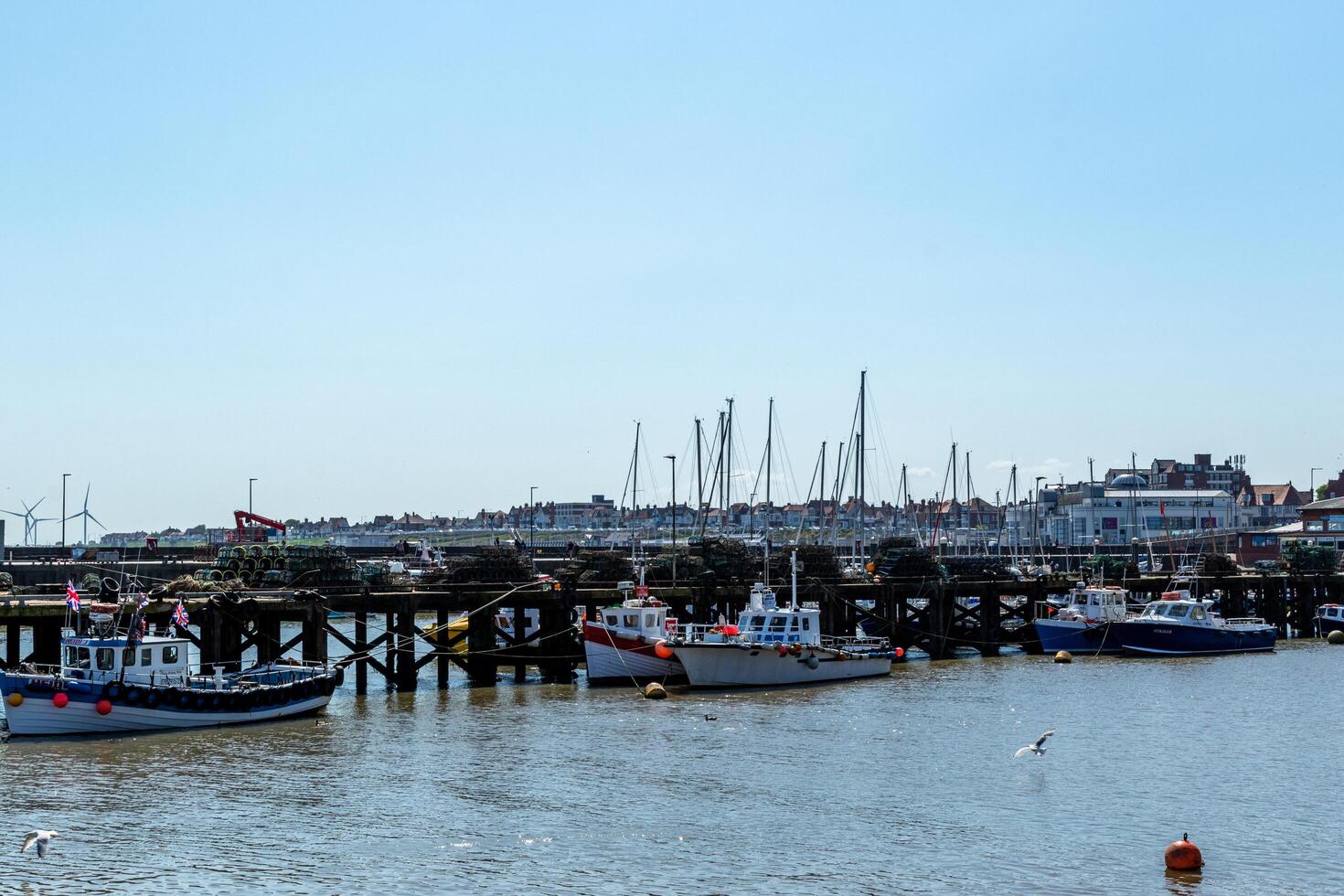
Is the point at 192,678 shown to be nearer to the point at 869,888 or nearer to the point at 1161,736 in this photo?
the point at 869,888

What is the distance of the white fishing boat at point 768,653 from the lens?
59062 millimetres

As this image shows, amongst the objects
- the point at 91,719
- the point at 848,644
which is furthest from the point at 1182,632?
the point at 91,719

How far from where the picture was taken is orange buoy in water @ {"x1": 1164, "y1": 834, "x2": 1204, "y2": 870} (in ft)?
98.0

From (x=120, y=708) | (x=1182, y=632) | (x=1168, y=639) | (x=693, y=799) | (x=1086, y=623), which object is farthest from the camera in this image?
(x=1086, y=623)

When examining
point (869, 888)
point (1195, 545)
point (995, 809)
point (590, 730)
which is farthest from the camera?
point (1195, 545)

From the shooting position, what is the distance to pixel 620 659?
2370 inches

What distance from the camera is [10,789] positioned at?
37438 mm

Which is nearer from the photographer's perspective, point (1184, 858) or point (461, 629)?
point (1184, 858)

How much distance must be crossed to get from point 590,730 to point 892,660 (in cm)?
2768

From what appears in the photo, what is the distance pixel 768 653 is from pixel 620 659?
20.6 feet

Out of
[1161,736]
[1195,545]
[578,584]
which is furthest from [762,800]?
[1195,545]

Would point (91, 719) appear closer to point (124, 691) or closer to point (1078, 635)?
point (124, 691)

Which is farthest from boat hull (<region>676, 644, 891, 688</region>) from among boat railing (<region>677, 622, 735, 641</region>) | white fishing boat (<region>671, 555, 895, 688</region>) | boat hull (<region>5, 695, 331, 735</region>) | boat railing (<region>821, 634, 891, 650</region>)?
boat hull (<region>5, 695, 331, 735</region>)

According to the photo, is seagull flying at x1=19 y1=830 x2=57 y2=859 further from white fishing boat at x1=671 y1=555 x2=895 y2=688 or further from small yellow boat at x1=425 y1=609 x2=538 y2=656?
white fishing boat at x1=671 y1=555 x2=895 y2=688
